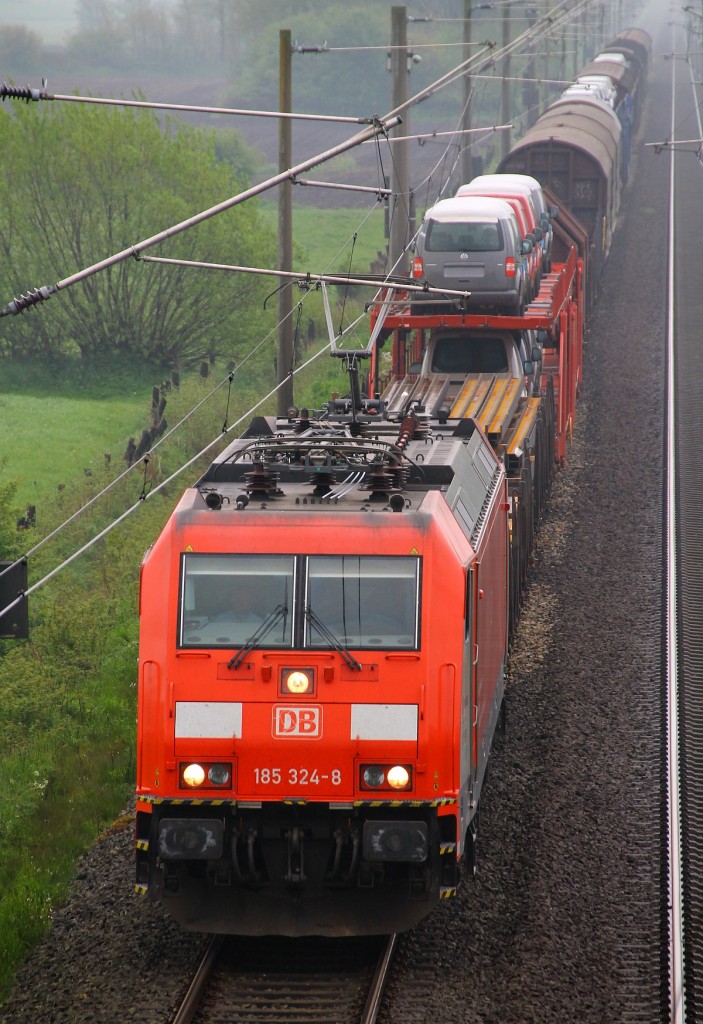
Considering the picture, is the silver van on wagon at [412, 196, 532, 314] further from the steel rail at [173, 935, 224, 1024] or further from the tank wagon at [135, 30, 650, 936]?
the steel rail at [173, 935, 224, 1024]

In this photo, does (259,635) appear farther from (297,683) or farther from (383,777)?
(383,777)

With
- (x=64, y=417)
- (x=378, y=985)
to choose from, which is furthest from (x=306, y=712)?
(x=64, y=417)

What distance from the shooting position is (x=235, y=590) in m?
9.28

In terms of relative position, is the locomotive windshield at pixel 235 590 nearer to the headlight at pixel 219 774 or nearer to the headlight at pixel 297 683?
the headlight at pixel 297 683

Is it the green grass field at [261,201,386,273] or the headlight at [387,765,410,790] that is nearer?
the headlight at [387,765,410,790]

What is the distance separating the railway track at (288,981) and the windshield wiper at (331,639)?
2035mm

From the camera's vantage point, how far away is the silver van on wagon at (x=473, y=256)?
2172 centimetres

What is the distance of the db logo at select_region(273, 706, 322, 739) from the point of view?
903 cm

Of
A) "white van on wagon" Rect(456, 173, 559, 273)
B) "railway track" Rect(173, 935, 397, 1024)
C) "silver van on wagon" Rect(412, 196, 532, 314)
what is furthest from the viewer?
"white van on wagon" Rect(456, 173, 559, 273)

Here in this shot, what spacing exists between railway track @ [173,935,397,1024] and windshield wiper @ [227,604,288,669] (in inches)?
80.8

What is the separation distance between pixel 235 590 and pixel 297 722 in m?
0.97

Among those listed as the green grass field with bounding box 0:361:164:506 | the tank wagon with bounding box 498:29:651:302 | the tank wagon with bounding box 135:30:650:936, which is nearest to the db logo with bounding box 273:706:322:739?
the tank wagon with bounding box 135:30:650:936

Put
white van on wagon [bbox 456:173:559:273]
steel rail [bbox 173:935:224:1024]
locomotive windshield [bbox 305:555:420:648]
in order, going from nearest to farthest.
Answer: steel rail [bbox 173:935:224:1024] < locomotive windshield [bbox 305:555:420:648] < white van on wagon [bbox 456:173:559:273]

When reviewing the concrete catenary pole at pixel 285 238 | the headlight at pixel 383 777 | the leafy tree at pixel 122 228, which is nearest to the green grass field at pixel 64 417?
the leafy tree at pixel 122 228
